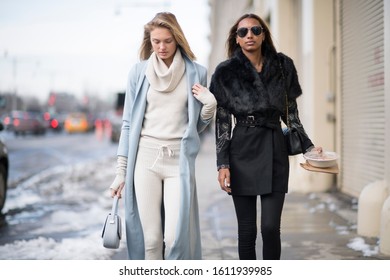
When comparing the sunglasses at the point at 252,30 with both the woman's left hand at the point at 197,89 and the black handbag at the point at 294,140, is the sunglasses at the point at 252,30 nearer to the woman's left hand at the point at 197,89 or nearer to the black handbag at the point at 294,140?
the woman's left hand at the point at 197,89

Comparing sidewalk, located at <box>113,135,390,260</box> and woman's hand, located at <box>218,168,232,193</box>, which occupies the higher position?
woman's hand, located at <box>218,168,232,193</box>

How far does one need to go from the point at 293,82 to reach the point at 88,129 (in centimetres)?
4635

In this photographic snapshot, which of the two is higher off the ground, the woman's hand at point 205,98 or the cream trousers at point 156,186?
the woman's hand at point 205,98

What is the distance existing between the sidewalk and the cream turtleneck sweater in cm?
204

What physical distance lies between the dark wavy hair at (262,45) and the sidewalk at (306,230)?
2.08 metres


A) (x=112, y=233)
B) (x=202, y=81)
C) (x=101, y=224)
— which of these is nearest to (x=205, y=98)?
(x=202, y=81)

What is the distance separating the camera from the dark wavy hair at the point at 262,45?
3.83m

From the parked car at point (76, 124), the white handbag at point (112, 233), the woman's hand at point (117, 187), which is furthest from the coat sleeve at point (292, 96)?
the parked car at point (76, 124)

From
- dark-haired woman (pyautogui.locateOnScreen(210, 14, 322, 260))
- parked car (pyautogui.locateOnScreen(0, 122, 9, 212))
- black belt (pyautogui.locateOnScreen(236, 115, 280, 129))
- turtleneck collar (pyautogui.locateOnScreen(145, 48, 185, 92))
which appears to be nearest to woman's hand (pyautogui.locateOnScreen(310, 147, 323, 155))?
dark-haired woman (pyautogui.locateOnScreen(210, 14, 322, 260))

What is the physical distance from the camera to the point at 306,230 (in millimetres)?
6566

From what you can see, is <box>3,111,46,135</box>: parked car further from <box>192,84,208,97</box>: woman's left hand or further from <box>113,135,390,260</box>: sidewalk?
<box>192,84,208,97</box>: woman's left hand

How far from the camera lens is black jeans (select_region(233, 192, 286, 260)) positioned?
3.71 m

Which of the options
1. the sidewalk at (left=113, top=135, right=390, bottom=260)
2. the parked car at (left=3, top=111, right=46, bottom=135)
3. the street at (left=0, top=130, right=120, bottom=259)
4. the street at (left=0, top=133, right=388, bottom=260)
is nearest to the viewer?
the sidewalk at (left=113, top=135, right=390, bottom=260)

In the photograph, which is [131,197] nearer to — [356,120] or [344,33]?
[356,120]
